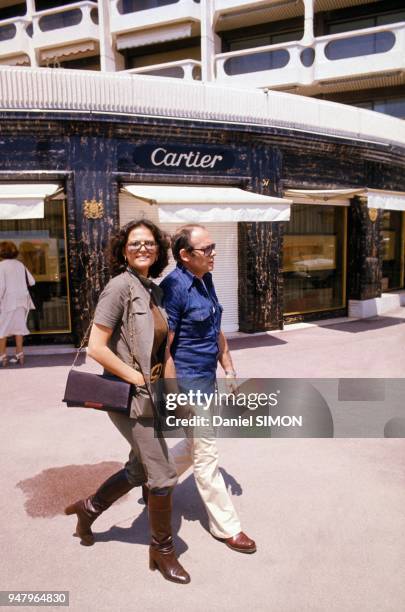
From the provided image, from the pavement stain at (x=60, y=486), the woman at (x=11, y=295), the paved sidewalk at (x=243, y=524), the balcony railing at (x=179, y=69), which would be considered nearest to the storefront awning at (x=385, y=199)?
the paved sidewalk at (x=243, y=524)

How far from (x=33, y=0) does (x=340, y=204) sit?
18978 mm

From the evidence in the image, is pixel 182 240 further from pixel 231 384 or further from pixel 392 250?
pixel 392 250

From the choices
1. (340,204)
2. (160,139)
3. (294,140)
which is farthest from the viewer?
(340,204)

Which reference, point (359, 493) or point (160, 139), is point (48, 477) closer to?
point (359, 493)

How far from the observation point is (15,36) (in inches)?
864

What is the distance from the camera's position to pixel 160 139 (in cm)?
866

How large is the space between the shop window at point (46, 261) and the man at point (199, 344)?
6313 millimetres

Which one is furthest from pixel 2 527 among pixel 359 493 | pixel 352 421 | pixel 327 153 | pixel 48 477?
pixel 327 153

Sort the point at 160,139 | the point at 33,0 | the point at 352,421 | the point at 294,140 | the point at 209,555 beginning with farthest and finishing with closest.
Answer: the point at 33,0
the point at 294,140
the point at 160,139
the point at 352,421
the point at 209,555

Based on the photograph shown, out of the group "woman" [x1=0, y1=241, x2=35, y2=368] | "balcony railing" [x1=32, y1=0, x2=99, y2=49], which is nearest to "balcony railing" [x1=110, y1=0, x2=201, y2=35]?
"balcony railing" [x1=32, y1=0, x2=99, y2=49]

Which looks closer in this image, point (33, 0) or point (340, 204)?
point (340, 204)

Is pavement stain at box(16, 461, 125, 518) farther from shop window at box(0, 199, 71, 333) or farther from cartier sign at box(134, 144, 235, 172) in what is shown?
cartier sign at box(134, 144, 235, 172)

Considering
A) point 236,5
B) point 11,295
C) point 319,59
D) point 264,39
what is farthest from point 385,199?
point 264,39

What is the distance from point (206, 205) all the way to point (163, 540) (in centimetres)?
584
